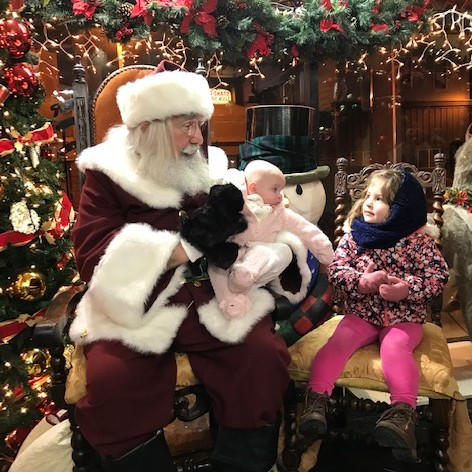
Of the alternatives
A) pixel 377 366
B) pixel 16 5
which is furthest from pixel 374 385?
pixel 16 5

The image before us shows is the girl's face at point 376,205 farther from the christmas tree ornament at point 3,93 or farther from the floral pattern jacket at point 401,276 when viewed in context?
the christmas tree ornament at point 3,93

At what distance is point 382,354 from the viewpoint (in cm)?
204

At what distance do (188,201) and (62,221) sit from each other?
1065 millimetres

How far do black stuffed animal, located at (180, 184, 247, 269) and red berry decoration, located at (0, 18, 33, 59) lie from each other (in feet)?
4.41

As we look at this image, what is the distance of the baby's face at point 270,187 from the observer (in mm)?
1997

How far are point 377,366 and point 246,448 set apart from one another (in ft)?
1.99

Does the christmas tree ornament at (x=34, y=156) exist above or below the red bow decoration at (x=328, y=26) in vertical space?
below

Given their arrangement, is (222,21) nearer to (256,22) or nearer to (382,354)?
(256,22)

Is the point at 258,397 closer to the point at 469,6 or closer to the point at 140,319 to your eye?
the point at 140,319

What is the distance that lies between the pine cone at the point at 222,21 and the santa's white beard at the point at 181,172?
1071mm

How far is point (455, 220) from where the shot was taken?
278 centimetres

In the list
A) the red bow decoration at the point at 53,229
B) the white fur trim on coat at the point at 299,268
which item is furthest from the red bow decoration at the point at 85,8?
the white fur trim on coat at the point at 299,268

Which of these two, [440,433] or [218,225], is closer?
[218,225]

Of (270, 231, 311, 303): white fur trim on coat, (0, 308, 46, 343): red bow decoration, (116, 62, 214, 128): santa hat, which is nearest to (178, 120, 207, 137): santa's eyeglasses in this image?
(116, 62, 214, 128): santa hat
